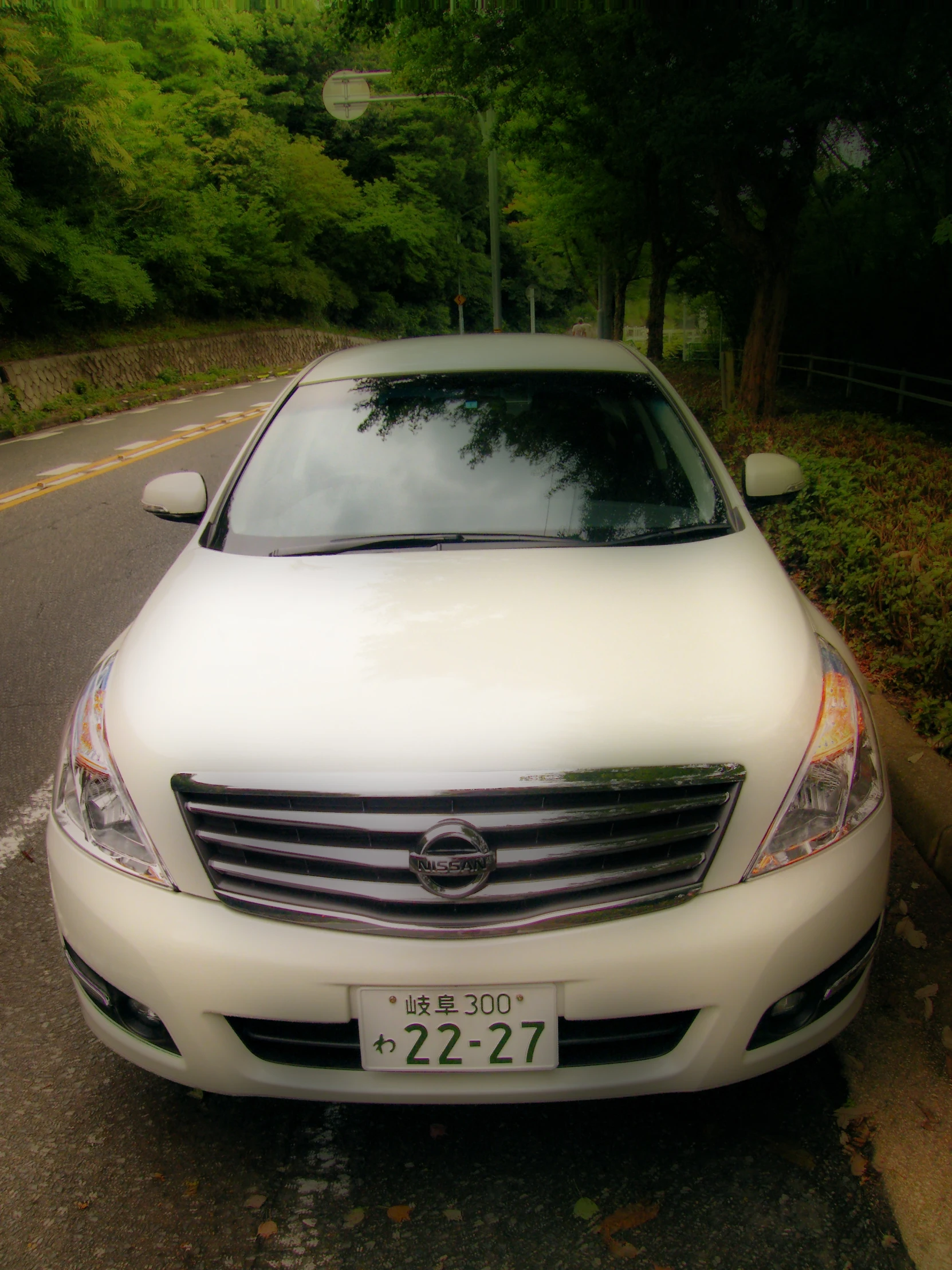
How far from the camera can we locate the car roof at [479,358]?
351 centimetres

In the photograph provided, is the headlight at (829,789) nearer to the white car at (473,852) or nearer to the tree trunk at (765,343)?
the white car at (473,852)

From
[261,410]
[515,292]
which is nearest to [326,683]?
[261,410]

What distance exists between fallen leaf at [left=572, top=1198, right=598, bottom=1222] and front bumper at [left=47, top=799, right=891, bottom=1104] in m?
0.25

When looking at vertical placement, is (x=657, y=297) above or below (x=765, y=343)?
below

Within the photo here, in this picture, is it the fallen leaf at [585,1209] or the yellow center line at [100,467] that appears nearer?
the fallen leaf at [585,1209]

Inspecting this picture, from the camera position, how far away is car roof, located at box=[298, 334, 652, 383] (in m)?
3.51

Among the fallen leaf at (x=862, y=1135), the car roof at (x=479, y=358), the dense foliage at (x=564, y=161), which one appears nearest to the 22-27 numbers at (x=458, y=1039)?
the fallen leaf at (x=862, y=1135)

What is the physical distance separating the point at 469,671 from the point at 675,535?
3.15ft

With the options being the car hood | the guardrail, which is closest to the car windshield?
the car hood

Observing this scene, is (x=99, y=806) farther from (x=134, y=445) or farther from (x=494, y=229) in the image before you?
(x=494, y=229)

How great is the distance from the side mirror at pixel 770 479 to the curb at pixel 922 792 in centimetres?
74

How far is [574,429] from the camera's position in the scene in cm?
321

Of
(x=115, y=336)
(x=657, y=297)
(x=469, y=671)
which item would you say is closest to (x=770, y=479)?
(x=469, y=671)

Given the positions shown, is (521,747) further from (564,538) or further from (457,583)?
(564,538)
